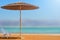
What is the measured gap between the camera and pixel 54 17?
12.1 feet

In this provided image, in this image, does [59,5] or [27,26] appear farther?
[27,26]

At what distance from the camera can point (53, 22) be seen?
379 cm

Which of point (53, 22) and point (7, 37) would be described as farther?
point (53, 22)

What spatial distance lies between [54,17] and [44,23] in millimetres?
312

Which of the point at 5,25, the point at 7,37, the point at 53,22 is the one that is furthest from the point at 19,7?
the point at 53,22

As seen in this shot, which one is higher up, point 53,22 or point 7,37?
point 53,22

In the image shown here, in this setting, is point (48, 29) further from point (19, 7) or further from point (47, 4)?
point (19, 7)

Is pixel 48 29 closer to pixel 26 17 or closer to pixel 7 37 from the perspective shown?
pixel 26 17

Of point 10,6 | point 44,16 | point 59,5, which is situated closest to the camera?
point 10,6

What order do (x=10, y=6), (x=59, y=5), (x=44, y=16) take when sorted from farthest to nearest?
(x=44, y=16) → (x=59, y=5) → (x=10, y=6)

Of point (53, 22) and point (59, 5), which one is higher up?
point (59, 5)

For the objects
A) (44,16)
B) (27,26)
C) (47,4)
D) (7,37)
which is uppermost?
(47,4)

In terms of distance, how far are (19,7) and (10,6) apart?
0.17 metres

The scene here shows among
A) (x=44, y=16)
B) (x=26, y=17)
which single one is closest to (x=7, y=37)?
(x=26, y=17)
